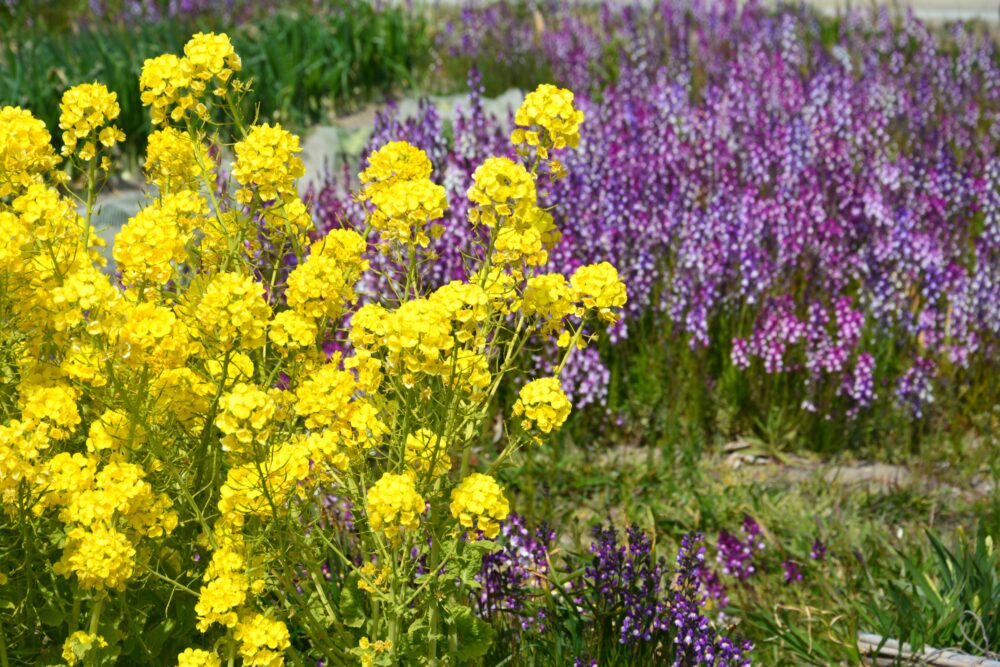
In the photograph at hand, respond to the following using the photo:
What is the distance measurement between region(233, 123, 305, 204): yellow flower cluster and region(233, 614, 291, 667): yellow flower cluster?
87 cm

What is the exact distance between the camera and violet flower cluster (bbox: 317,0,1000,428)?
14.8ft

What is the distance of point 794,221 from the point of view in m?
4.79

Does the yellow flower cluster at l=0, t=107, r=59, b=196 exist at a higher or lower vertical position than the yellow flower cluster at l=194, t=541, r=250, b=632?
higher

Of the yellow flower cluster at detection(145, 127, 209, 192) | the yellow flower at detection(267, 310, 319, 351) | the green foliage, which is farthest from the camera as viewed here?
the green foliage

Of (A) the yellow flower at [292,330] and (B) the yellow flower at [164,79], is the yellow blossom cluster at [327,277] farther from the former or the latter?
(B) the yellow flower at [164,79]

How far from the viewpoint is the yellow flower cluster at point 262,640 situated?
210 cm

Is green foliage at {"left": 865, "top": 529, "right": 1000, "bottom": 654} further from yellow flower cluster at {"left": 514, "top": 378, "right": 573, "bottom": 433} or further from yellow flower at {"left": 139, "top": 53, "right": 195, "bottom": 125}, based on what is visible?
yellow flower at {"left": 139, "top": 53, "right": 195, "bottom": 125}

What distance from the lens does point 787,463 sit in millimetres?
4465

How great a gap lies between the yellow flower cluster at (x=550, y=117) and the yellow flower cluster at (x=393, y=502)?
0.79 metres

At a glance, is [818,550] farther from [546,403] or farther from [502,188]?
[502,188]

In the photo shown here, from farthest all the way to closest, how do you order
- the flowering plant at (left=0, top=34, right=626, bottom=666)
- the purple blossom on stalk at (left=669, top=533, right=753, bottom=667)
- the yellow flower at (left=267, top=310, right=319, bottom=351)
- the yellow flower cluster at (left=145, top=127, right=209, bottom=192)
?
the purple blossom on stalk at (left=669, top=533, right=753, bottom=667) < the yellow flower cluster at (left=145, top=127, right=209, bottom=192) < the yellow flower at (left=267, top=310, right=319, bottom=351) < the flowering plant at (left=0, top=34, right=626, bottom=666)

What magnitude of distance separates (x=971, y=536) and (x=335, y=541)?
7.20ft

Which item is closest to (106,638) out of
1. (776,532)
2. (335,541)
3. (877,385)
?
(335,541)

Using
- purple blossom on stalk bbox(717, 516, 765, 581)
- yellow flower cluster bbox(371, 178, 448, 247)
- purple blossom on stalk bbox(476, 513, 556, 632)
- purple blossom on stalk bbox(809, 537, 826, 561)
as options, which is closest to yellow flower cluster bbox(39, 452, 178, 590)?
yellow flower cluster bbox(371, 178, 448, 247)
